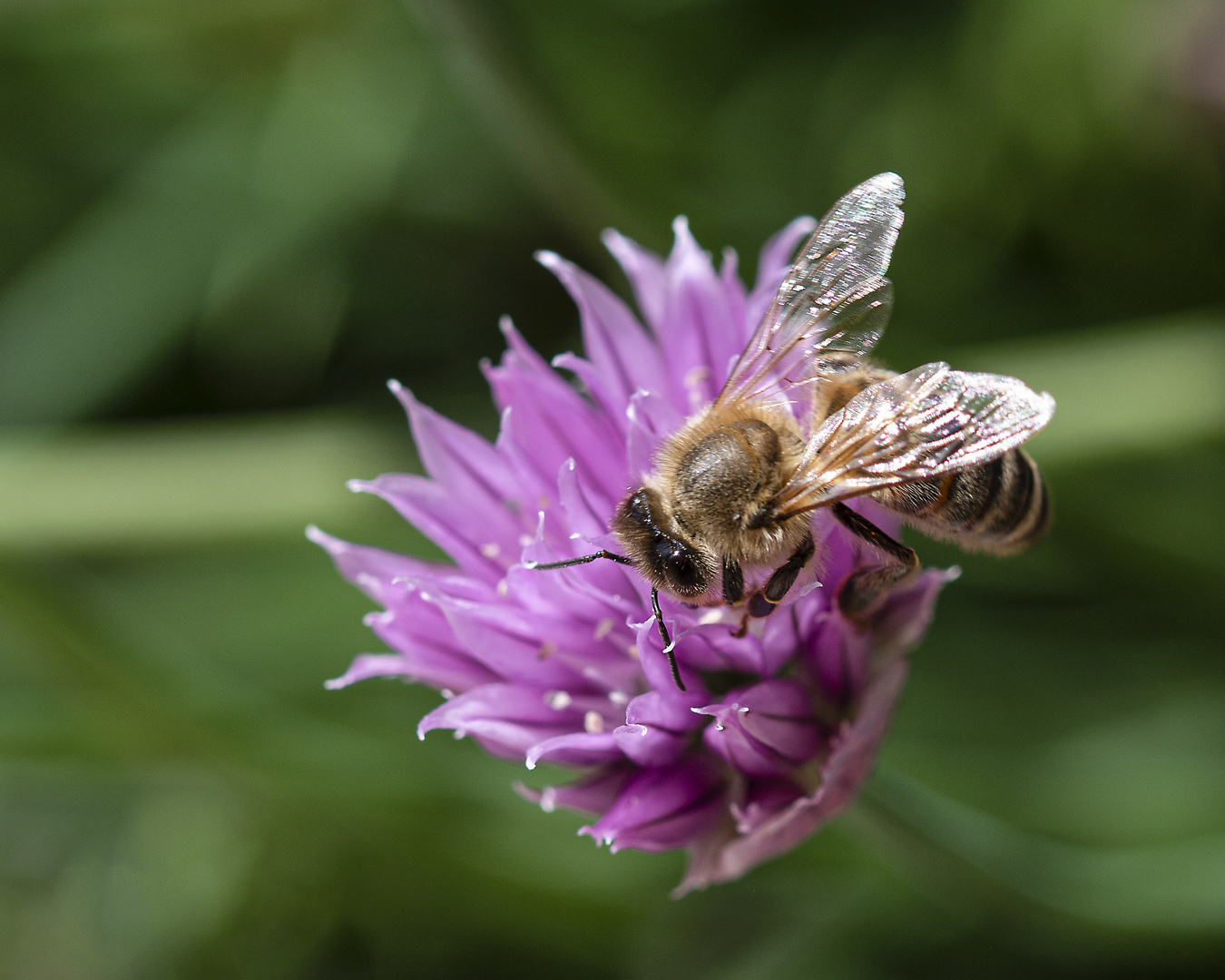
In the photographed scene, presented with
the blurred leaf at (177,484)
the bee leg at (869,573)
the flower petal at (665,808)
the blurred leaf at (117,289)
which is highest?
the blurred leaf at (117,289)

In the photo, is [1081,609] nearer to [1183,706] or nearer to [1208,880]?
[1183,706]

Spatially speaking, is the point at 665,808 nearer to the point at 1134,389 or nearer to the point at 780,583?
the point at 780,583

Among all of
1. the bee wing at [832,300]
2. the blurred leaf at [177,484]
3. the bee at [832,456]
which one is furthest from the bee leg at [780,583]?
the blurred leaf at [177,484]

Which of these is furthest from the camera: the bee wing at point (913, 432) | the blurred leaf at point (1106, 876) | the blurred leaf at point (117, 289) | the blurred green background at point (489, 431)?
the blurred leaf at point (117, 289)

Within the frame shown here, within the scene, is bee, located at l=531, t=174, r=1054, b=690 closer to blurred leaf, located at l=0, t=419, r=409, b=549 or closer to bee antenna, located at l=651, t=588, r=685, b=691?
bee antenna, located at l=651, t=588, r=685, b=691

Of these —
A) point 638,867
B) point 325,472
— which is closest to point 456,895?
point 638,867

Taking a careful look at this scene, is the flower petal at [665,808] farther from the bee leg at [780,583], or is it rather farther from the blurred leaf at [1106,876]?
the blurred leaf at [1106,876]

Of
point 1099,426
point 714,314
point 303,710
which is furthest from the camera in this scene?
point 303,710

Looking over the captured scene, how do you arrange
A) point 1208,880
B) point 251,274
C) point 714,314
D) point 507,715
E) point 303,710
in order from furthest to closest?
point 251,274
point 303,710
point 1208,880
point 714,314
point 507,715
